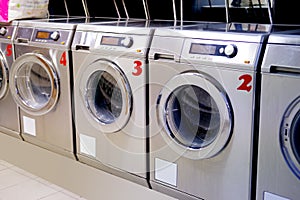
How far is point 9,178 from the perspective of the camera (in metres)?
3.16

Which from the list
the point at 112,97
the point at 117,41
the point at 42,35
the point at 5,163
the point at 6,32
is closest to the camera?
the point at 117,41

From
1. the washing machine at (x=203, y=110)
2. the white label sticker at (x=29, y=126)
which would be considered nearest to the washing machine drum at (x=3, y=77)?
the white label sticker at (x=29, y=126)

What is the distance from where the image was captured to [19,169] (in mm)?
3330

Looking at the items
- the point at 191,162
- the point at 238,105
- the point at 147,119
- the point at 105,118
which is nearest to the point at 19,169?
the point at 105,118

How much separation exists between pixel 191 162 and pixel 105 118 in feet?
2.36

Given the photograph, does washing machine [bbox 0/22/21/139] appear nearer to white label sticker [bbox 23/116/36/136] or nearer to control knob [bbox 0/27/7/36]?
control knob [bbox 0/27/7/36]

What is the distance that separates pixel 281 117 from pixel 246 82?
221 mm

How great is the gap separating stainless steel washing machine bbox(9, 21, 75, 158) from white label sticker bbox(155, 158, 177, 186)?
77 centimetres

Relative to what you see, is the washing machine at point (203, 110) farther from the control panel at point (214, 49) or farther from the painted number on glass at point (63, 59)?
the painted number on glass at point (63, 59)

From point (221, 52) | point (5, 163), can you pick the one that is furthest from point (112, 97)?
point (5, 163)

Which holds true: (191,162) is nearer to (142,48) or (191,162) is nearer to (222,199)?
(222,199)

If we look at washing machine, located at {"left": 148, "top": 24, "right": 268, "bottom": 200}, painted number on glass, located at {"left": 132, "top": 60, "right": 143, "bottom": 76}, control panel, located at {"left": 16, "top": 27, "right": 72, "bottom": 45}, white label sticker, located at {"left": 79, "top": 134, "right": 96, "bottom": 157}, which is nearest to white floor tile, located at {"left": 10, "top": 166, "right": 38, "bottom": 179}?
white label sticker, located at {"left": 79, "top": 134, "right": 96, "bottom": 157}

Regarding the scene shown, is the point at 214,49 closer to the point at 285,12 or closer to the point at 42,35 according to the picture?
the point at 285,12

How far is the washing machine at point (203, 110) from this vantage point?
1.92 m
